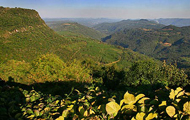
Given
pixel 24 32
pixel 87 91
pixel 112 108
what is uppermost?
pixel 24 32

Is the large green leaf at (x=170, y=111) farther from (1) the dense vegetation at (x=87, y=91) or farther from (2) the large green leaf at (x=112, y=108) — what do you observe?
(2) the large green leaf at (x=112, y=108)

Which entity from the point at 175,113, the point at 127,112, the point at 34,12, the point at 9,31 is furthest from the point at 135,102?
the point at 34,12

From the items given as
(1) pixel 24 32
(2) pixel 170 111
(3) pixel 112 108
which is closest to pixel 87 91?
(3) pixel 112 108

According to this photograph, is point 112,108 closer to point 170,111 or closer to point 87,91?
point 170,111

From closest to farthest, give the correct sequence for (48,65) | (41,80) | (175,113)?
1. (175,113)
2. (41,80)
3. (48,65)

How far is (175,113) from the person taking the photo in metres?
1.57

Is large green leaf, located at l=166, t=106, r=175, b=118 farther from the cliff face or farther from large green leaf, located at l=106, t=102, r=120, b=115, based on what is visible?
the cliff face

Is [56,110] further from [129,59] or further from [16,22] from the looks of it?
[129,59]

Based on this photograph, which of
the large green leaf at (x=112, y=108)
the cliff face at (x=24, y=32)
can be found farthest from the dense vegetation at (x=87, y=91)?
the cliff face at (x=24, y=32)

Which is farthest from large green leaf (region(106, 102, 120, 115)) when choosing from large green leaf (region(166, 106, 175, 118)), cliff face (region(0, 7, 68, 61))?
cliff face (region(0, 7, 68, 61))

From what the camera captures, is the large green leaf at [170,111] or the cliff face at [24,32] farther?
the cliff face at [24,32]

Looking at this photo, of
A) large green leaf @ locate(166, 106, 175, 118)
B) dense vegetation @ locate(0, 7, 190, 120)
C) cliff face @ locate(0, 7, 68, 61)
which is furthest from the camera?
cliff face @ locate(0, 7, 68, 61)

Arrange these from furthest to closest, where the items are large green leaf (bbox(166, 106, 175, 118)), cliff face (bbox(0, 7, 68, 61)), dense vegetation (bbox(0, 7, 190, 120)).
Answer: cliff face (bbox(0, 7, 68, 61))
dense vegetation (bbox(0, 7, 190, 120))
large green leaf (bbox(166, 106, 175, 118))

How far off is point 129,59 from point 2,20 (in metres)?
94.5
